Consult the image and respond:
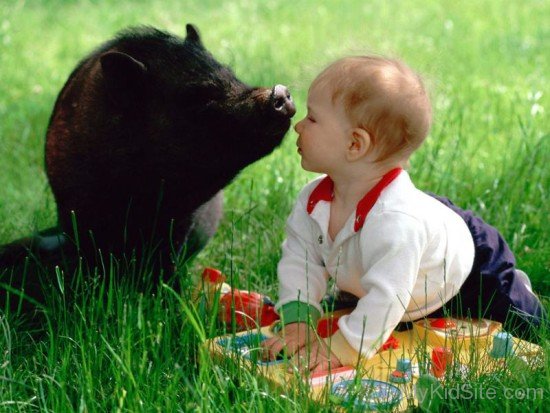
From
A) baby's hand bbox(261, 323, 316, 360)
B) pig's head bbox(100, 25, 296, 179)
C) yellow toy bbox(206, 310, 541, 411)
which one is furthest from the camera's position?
pig's head bbox(100, 25, 296, 179)

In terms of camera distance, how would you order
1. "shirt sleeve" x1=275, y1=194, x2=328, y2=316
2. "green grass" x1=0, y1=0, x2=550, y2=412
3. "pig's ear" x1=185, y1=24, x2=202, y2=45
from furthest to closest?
1. "pig's ear" x1=185, y1=24, x2=202, y2=45
2. "shirt sleeve" x1=275, y1=194, x2=328, y2=316
3. "green grass" x1=0, y1=0, x2=550, y2=412

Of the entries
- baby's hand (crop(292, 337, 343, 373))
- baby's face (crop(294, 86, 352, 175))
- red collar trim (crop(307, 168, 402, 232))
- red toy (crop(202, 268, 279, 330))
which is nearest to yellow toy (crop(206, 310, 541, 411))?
baby's hand (crop(292, 337, 343, 373))

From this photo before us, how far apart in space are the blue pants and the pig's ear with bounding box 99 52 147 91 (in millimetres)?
1339

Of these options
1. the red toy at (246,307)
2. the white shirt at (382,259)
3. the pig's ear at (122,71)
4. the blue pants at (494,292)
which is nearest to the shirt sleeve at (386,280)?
the white shirt at (382,259)

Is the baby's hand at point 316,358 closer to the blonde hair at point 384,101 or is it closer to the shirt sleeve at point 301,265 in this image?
the shirt sleeve at point 301,265

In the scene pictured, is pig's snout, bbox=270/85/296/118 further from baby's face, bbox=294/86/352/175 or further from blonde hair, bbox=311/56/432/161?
blonde hair, bbox=311/56/432/161

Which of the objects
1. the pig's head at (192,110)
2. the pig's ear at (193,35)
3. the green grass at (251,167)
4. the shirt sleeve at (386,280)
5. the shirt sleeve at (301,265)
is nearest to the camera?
the green grass at (251,167)

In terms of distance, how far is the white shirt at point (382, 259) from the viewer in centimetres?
296

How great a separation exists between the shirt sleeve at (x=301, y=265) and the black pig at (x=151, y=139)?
0.30 metres

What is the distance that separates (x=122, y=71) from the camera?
3477mm

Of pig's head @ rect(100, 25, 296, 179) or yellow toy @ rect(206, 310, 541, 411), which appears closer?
yellow toy @ rect(206, 310, 541, 411)

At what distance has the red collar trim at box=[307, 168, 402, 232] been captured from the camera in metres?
3.10

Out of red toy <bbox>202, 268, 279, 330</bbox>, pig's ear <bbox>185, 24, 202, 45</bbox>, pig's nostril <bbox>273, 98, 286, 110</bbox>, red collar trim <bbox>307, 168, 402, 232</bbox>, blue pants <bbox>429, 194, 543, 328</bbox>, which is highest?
pig's ear <bbox>185, 24, 202, 45</bbox>

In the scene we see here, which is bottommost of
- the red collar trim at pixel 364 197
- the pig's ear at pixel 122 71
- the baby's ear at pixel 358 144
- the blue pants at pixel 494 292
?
the blue pants at pixel 494 292
